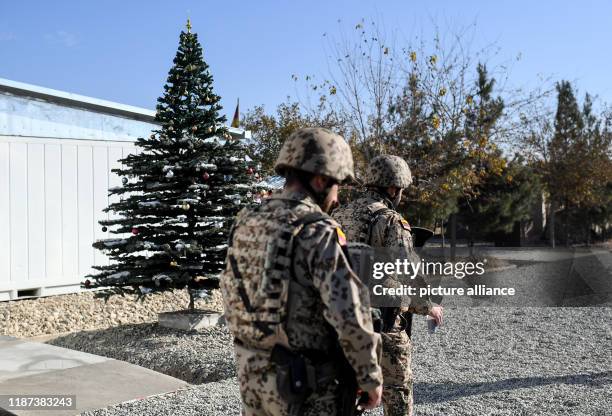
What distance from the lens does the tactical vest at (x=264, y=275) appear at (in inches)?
96.8

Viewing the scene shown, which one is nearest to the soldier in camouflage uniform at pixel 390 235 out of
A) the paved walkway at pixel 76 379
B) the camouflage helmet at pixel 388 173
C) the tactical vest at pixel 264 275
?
the camouflage helmet at pixel 388 173

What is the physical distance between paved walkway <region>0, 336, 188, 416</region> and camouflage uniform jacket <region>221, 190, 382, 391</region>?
3090 mm

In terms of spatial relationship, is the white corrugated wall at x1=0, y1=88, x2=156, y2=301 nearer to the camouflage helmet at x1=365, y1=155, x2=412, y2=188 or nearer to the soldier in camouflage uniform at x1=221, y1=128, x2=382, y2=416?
the camouflage helmet at x1=365, y1=155, x2=412, y2=188

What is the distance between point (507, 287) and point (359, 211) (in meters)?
12.1

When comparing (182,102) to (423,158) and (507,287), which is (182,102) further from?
(507,287)

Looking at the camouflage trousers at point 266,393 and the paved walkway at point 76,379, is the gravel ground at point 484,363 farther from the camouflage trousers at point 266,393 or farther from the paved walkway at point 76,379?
the camouflage trousers at point 266,393

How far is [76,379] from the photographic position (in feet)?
19.0

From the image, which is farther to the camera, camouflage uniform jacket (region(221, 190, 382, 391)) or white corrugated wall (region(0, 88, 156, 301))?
white corrugated wall (region(0, 88, 156, 301))

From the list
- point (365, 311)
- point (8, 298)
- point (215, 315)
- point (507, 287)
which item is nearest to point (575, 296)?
point (507, 287)

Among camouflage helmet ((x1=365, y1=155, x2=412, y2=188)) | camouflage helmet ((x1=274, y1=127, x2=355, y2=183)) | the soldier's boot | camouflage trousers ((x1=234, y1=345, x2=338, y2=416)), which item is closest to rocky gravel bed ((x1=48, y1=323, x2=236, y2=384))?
the soldier's boot

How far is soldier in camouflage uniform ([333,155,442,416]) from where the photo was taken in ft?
12.4

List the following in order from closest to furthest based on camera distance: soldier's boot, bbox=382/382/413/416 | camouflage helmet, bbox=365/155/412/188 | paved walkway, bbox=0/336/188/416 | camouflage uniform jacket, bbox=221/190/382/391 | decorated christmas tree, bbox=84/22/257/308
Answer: camouflage uniform jacket, bbox=221/190/382/391 → soldier's boot, bbox=382/382/413/416 → camouflage helmet, bbox=365/155/412/188 → paved walkway, bbox=0/336/188/416 → decorated christmas tree, bbox=84/22/257/308

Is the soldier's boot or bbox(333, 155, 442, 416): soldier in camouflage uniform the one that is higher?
bbox(333, 155, 442, 416): soldier in camouflage uniform

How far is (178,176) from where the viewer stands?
8953 mm
